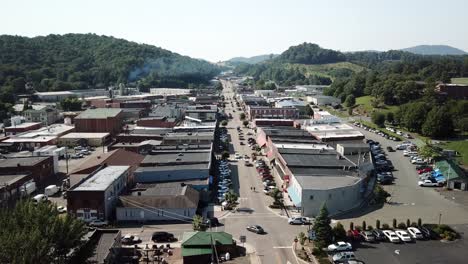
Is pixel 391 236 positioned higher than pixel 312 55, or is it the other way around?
pixel 312 55

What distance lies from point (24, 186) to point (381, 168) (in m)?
20.0

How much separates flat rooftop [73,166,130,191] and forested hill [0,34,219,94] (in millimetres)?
44088

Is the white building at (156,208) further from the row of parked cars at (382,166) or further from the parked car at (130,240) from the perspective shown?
the row of parked cars at (382,166)

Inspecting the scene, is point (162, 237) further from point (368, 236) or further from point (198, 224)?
point (368, 236)

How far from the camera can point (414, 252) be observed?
1381cm

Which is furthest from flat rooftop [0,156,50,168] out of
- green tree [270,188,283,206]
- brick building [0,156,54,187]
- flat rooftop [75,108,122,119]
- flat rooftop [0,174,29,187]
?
green tree [270,188,283,206]

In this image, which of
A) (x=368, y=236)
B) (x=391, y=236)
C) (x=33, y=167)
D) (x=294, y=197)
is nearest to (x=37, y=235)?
(x=368, y=236)

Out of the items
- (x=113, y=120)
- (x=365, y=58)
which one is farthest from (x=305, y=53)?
(x=113, y=120)

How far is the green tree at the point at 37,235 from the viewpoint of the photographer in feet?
29.4

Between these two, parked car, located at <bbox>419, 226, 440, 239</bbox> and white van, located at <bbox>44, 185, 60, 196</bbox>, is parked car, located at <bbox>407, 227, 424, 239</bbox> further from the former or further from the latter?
white van, located at <bbox>44, 185, 60, 196</bbox>

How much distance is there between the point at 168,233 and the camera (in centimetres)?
1500

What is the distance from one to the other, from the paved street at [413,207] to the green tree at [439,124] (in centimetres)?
1019

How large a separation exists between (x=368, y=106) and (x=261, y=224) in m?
35.9

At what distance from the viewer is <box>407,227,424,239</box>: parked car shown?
14867 millimetres
